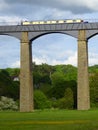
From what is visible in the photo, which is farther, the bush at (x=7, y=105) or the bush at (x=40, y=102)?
the bush at (x=40, y=102)

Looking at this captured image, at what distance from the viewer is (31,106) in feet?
229

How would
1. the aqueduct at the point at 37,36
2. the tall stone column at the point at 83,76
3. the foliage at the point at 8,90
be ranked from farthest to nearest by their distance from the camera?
the foliage at the point at 8,90 → the aqueduct at the point at 37,36 → the tall stone column at the point at 83,76

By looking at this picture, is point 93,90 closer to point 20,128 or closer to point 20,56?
point 20,56

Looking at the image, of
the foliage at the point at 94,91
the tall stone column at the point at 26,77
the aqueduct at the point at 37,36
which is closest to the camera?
the aqueduct at the point at 37,36

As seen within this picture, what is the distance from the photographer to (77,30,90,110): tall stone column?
66688 mm

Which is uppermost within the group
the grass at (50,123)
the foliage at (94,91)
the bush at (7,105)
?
the foliage at (94,91)

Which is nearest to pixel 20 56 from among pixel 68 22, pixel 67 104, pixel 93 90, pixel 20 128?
pixel 68 22

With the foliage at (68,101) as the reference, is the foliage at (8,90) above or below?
above

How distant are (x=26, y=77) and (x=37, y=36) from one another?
19.8 feet

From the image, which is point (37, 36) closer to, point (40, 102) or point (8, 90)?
point (40, 102)

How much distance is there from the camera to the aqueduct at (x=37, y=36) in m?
67.1

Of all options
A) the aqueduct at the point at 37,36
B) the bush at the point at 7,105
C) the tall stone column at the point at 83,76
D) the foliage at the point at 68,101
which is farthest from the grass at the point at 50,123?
the foliage at the point at 68,101

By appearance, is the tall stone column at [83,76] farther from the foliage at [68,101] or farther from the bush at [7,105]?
the foliage at [68,101]

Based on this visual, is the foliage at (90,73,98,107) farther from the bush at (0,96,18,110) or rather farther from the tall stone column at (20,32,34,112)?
the tall stone column at (20,32,34,112)
